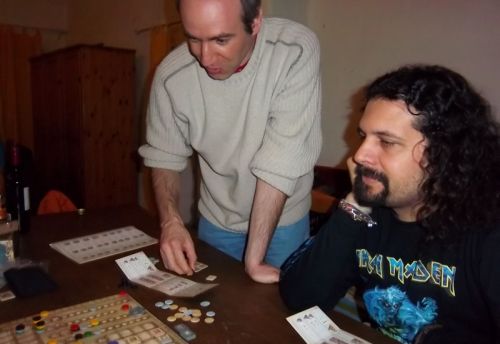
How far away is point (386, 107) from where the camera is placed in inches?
45.2

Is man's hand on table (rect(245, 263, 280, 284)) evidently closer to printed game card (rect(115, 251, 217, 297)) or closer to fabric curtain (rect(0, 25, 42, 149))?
printed game card (rect(115, 251, 217, 297))

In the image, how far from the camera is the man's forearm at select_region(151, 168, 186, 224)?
1513 mm

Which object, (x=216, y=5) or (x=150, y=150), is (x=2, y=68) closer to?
(x=150, y=150)

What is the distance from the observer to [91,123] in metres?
4.15

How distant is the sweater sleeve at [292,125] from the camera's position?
1345mm

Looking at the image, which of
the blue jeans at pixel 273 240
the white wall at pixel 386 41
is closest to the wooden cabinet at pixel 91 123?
the white wall at pixel 386 41

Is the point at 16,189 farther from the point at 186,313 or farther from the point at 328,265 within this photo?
the point at 328,265

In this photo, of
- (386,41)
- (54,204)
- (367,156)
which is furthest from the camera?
(386,41)

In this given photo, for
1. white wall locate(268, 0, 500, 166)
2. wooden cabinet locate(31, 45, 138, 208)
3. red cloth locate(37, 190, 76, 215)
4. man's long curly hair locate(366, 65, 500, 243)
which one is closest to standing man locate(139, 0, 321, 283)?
man's long curly hair locate(366, 65, 500, 243)

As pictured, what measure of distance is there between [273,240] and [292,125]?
0.47 metres

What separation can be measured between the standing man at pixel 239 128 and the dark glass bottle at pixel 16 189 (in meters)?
0.43

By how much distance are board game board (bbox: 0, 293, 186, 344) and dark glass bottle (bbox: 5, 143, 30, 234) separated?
0.65 m

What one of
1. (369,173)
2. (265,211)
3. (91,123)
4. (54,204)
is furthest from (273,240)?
(91,123)

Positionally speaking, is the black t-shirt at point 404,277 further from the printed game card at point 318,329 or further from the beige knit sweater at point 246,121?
the beige knit sweater at point 246,121
